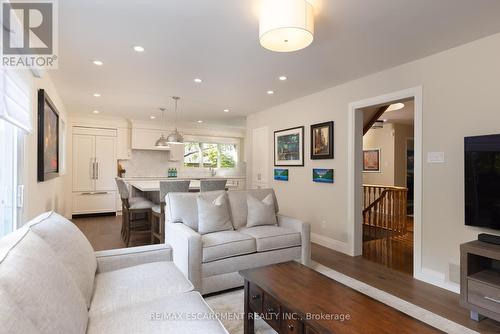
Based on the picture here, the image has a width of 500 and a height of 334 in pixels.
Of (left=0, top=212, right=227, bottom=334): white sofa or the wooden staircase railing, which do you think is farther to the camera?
the wooden staircase railing

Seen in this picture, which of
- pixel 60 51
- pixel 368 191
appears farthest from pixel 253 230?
pixel 368 191

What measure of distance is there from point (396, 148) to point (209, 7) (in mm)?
6976

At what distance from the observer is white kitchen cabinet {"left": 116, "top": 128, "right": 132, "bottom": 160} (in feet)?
23.0

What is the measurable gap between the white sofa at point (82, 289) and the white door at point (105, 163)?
17.4ft

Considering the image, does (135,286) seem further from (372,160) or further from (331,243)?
(372,160)

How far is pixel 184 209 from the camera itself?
3.09 metres

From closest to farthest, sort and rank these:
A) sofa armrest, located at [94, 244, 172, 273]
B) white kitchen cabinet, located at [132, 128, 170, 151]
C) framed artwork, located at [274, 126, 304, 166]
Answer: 1. sofa armrest, located at [94, 244, 172, 273]
2. framed artwork, located at [274, 126, 304, 166]
3. white kitchen cabinet, located at [132, 128, 170, 151]

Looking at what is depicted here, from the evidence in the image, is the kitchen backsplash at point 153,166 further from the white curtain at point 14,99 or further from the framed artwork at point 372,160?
the white curtain at point 14,99

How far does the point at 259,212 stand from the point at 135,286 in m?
1.88

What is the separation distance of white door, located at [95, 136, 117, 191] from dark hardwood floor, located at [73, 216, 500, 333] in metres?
2.29

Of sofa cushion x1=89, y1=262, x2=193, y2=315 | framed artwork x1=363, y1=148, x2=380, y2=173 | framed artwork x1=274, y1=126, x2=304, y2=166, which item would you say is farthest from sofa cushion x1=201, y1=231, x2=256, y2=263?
framed artwork x1=363, y1=148, x2=380, y2=173

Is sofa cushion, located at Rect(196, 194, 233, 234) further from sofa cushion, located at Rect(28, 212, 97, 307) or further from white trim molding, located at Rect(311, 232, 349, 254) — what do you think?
white trim molding, located at Rect(311, 232, 349, 254)

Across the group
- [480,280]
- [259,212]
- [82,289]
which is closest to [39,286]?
[82,289]

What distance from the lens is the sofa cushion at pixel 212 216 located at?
118 inches
